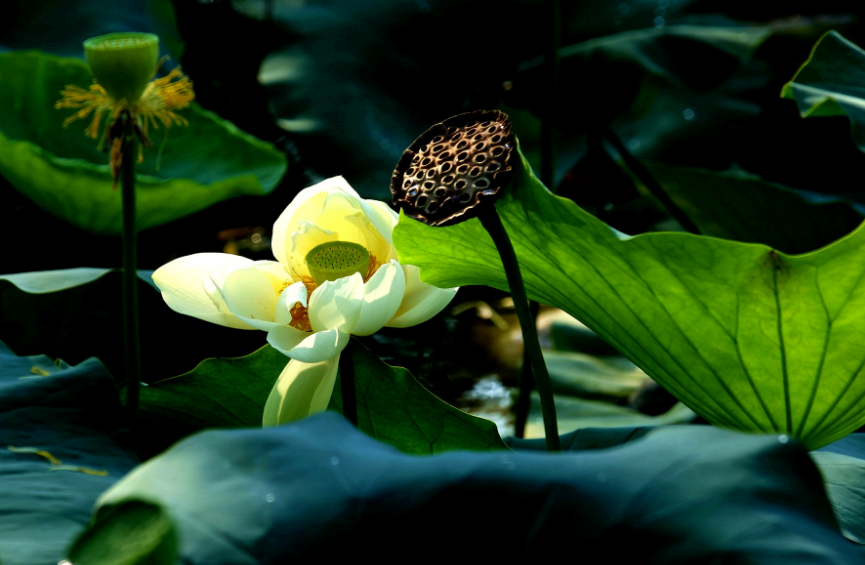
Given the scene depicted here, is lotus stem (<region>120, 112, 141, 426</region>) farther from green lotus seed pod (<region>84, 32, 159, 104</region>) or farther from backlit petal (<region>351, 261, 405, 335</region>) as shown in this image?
backlit petal (<region>351, 261, 405, 335</region>)

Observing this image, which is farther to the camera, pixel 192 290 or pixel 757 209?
pixel 757 209

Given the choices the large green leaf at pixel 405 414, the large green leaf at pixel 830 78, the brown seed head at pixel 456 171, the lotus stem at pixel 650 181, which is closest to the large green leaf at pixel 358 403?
the large green leaf at pixel 405 414

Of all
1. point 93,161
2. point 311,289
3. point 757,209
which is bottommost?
point 93,161

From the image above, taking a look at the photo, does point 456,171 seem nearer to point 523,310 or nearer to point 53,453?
point 523,310

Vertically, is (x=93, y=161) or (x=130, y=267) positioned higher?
(x=130, y=267)

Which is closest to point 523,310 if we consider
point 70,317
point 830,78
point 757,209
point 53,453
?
point 53,453

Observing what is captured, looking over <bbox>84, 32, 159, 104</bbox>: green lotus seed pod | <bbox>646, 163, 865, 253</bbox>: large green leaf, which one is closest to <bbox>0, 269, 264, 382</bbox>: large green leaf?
<bbox>84, 32, 159, 104</bbox>: green lotus seed pod

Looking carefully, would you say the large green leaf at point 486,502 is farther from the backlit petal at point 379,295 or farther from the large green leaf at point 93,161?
the large green leaf at point 93,161
